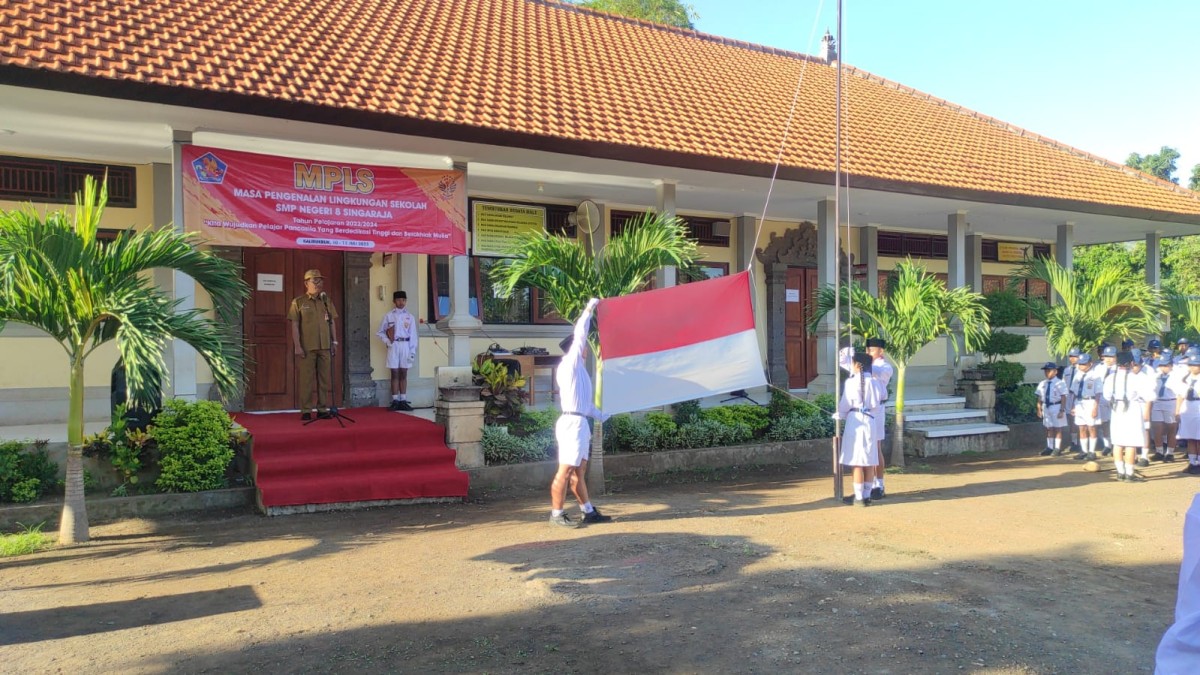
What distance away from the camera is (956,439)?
12.4m

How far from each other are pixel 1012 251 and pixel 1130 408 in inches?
342

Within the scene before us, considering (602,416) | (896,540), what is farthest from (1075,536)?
(602,416)

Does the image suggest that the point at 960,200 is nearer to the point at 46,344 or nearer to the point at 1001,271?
the point at 1001,271

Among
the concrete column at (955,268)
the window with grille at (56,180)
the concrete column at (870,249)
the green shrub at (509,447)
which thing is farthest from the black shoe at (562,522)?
the concrete column at (870,249)

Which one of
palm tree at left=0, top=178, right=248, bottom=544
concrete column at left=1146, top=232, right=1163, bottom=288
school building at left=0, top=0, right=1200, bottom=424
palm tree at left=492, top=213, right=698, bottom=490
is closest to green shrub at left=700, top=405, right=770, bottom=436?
school building at left=0, top=0, right=1200, bottom=424

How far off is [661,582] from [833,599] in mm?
1141

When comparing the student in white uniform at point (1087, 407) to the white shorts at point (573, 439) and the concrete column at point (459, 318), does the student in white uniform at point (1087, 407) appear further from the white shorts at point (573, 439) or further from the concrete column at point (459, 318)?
the concrete column at point (459, 318)

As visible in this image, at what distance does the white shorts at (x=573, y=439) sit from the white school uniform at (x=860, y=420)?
2794mm

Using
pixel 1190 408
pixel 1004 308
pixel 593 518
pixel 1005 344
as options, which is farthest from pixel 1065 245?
pixel 593 518

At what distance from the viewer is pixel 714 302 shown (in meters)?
8.00

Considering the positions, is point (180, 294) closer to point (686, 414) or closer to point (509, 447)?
point (509, 447)

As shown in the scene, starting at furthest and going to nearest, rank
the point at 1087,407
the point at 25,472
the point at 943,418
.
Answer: the point at 943,418 → the point at 1087,407 → the point at 25,472

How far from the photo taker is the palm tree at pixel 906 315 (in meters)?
10.4

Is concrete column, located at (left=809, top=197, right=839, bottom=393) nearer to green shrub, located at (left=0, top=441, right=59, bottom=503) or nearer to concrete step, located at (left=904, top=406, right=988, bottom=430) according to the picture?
concrete step, located at (left=904, top=406, right=988, bottom=430)
